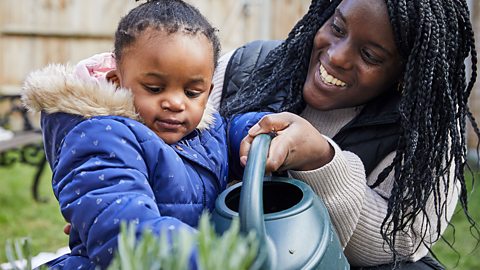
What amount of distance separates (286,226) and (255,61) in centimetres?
139

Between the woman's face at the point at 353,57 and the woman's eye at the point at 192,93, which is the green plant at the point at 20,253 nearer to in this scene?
the woman's eye at the point at 192,93

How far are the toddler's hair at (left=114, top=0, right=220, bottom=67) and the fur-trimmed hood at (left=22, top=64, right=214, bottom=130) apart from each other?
10cm

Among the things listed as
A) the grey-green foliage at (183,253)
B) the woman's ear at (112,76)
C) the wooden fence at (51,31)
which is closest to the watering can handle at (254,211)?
the grey-green foliage at (183,253)

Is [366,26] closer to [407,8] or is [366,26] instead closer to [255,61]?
[407,8]

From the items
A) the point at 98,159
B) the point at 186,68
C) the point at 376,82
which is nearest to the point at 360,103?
the point at 376,82

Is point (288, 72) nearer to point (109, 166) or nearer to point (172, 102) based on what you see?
point (172, 102)

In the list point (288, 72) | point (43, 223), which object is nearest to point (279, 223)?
point (288, 72)

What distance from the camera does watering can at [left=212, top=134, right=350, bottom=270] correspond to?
1.31m

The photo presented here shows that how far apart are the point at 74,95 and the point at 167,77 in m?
0.21

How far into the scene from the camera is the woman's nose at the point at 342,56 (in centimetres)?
232

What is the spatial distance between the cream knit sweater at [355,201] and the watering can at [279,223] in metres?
0.36

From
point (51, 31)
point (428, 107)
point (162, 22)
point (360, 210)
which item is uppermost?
point (162, 22)

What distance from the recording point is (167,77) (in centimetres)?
168

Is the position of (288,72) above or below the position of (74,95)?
below
